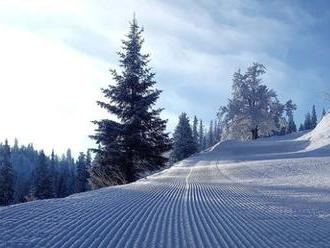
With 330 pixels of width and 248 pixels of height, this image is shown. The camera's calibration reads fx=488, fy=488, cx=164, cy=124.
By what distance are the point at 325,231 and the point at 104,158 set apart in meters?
21.5

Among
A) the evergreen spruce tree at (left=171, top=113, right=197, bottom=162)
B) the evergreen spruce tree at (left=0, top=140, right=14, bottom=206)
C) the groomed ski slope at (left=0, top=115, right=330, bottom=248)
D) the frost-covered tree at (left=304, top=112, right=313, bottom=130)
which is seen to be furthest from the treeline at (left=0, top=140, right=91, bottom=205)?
the frost-covered tree at (left=304, top=112, right=313, bottom=130)

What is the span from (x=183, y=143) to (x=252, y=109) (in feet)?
39.3

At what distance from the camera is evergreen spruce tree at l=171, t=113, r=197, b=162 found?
65.5 meters

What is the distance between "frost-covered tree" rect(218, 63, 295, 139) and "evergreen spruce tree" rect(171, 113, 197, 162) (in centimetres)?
670

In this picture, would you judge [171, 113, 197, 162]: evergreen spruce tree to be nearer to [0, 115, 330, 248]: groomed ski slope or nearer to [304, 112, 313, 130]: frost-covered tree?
[0, 115, 330, 248]: groomed ski slope

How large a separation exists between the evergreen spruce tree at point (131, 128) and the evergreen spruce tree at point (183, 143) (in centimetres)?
3531

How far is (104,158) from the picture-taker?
2820 cm

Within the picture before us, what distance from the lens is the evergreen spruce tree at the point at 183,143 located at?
6550 cm

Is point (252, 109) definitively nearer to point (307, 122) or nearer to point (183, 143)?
point (183, 143)

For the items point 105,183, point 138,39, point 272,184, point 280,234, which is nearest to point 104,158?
point 105,183

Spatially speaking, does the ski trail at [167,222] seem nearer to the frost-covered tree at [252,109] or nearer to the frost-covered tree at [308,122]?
the frost-covered tree at [252,109]

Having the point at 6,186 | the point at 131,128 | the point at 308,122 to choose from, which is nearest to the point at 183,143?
the point at 6,186

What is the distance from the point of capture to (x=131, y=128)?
29.0 metres

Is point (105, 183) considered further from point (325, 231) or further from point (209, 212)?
point (325, 231)
